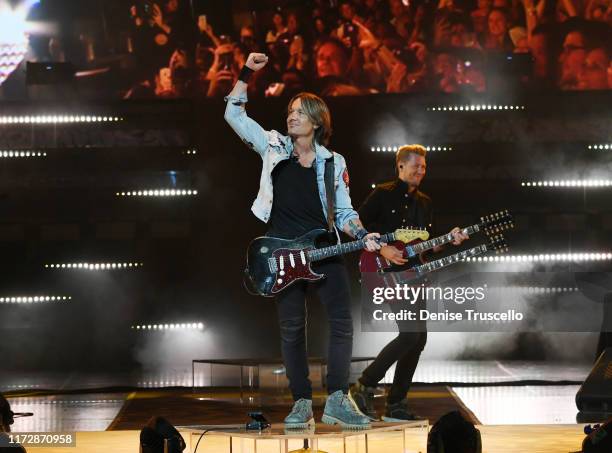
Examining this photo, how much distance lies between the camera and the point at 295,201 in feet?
14.0

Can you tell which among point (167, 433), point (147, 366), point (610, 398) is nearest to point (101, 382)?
point (147, 366)

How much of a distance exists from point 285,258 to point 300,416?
1.87 ft

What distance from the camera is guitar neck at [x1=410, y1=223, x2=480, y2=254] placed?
5.11 meters

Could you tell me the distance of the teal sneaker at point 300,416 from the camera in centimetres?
Result: 407

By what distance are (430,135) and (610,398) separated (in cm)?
297

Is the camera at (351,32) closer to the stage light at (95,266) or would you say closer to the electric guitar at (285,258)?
the stage light at (95,266)

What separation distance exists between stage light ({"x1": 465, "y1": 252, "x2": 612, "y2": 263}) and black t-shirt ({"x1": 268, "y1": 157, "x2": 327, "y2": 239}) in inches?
152

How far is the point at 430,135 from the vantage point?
27.3 ft

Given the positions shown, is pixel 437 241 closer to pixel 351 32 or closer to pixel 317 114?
pixel 317 114

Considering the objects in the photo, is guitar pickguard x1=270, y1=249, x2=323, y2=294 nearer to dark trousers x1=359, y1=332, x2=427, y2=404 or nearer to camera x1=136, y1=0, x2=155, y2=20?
dark trousers x1=359, y1=332, x2=427, y2=404

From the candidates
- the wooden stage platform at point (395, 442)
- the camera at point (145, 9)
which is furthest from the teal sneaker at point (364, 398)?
the camera at point (145, 9)

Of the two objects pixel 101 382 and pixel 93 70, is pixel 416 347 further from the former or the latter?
pixel 93 70

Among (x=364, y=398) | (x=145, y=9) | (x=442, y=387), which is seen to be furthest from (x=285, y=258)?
(x=145, y=9)

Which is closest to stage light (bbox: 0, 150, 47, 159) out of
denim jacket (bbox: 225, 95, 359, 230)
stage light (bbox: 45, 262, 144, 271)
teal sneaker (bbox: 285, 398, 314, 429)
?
stage light (bbox: 45, 262, 144, 271)
